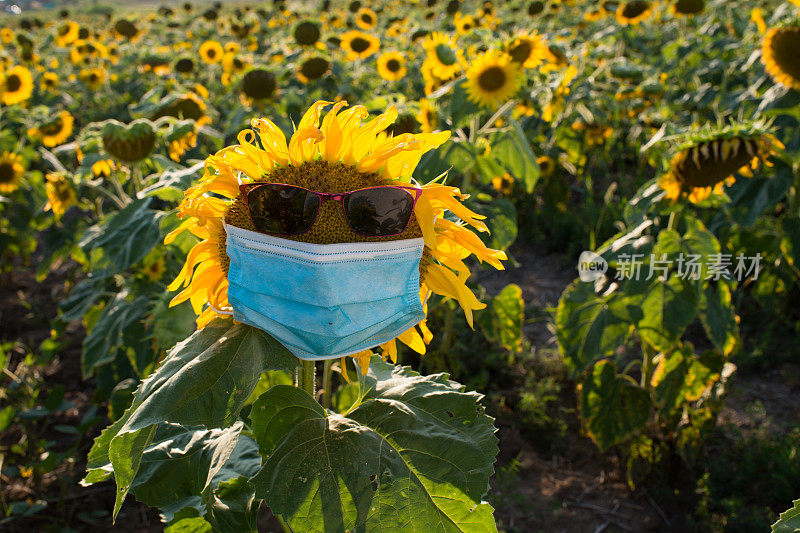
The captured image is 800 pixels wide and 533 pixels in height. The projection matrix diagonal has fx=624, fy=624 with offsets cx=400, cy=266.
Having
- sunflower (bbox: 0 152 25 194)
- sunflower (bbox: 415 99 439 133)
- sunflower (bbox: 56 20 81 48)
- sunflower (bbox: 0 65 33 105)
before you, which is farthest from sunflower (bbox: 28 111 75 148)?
Answer: sunflower (bbox: 56 20 81 48)

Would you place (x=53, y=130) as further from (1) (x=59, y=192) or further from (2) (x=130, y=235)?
(2) (x=130, y=235)

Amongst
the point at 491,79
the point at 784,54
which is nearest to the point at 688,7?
the point at 784,54

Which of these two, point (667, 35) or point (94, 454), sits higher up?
point (94, 454)

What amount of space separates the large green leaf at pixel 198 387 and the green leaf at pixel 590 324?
69.3 inches

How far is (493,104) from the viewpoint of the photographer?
2.91 metres

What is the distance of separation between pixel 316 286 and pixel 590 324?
1.80 meters

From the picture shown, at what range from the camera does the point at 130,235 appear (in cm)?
212

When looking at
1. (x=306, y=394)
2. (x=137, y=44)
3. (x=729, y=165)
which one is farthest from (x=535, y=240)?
(x=137, y=44)

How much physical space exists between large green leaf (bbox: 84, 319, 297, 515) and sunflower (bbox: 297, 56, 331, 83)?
4.57m

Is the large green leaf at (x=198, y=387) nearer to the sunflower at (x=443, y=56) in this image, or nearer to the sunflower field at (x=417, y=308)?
the sunflower field at (x=417, y=308)

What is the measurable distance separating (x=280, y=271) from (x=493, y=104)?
2051 millimetres

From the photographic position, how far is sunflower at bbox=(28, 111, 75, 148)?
5.05 metres

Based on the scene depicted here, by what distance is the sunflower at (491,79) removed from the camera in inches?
113

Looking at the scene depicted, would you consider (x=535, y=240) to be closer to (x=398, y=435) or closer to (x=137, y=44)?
(x=398, y=435)
